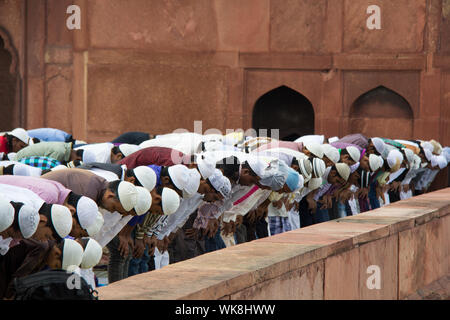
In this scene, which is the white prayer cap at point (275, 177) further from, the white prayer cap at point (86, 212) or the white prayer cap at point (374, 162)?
the white prayer cap at point (86, 212)

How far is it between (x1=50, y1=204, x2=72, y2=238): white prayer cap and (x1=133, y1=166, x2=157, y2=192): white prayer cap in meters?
1.56

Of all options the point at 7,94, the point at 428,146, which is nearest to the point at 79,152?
the point at 428,146

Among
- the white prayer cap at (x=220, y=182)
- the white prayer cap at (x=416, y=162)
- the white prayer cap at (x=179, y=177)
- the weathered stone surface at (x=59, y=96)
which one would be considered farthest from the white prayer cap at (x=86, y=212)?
the weathered stone surface at (x=59, y=96)

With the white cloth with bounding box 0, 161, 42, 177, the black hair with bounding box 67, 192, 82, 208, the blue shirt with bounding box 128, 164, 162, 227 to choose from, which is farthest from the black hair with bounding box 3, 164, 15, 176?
the black hair with bounding box 67, 192, 82, 208

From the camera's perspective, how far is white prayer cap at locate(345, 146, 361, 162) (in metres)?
9.52

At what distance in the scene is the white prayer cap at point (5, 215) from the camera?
4.31m

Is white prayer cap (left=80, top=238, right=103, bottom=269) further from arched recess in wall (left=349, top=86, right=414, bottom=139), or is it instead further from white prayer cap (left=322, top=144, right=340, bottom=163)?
arched recess in wall (left=349, top=86, right=414, bottom=139)

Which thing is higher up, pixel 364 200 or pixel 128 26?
pixel 128 26

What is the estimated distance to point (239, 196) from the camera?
7.68 meters

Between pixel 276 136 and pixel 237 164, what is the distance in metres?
9.20
